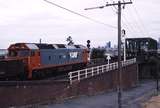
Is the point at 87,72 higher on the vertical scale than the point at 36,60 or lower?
lower

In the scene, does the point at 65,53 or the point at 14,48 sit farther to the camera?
the point at 65,53

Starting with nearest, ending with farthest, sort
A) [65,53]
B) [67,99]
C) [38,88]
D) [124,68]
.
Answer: [38,88] < [67,99] < [65,53] < [124,68]

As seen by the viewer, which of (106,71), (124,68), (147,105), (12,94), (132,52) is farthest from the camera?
(132,52)

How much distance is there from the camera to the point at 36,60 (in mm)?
43781

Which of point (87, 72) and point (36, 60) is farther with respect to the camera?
point (87, 72)

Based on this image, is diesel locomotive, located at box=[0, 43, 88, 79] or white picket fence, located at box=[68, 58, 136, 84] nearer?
diesel locomotive, located at box=[0, 43, 88, 79]

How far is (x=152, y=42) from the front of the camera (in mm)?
103438

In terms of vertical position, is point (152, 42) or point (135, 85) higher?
point (152, 42)

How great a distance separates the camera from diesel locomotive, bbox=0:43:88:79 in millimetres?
→ 40312

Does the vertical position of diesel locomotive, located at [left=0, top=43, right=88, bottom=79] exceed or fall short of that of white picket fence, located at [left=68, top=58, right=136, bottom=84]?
it exceeds it

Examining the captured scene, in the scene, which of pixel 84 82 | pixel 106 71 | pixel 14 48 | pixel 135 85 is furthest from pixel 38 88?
pixel 135 85

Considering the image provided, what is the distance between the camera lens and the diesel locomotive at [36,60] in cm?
4031

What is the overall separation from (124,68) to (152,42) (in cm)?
3376

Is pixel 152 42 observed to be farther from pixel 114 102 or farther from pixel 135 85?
pixel 114 102
